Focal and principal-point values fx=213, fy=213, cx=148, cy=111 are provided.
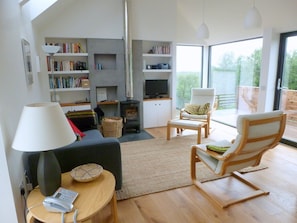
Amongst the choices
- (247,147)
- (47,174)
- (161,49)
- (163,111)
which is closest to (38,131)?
(47,174)

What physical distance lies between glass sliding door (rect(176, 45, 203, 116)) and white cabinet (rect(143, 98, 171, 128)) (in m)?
0.67

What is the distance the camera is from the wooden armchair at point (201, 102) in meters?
4.51

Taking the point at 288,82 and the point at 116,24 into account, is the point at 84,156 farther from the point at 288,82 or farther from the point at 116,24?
the point at 288,82

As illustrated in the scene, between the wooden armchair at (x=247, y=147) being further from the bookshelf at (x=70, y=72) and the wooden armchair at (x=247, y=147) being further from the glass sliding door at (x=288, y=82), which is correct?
the bookshelf at (x=70, y=72)

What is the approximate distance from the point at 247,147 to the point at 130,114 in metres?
3.06

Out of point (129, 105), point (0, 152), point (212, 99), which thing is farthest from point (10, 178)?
point (212, 99)

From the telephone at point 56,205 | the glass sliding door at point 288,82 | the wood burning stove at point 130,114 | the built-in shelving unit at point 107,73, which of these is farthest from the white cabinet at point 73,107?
the glass sliding door at point 288,82

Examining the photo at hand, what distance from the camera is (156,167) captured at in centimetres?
305

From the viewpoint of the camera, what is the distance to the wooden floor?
201 cm

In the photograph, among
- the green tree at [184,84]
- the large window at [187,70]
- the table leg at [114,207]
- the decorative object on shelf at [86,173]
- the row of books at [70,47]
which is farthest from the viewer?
the green tree at [184,84]

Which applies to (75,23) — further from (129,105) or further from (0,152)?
(0,152)

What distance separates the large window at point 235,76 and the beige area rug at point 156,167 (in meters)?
1.68

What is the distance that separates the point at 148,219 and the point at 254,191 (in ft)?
4.15

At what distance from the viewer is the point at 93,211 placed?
1.32 metres
